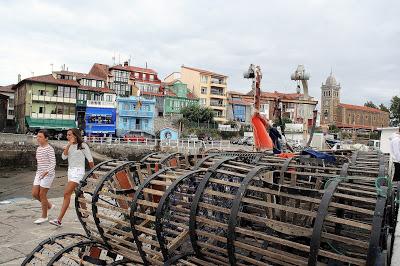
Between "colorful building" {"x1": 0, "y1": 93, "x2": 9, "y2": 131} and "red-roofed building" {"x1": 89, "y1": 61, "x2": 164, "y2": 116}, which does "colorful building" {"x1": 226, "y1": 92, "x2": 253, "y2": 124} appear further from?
"colorful building" {"x1": 0, "y1": 93, "x2": 9, "y2": 131}

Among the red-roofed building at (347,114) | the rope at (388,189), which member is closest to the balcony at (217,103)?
the red-roofed building at (347,114)

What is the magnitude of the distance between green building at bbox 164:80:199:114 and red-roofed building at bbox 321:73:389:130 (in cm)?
4344

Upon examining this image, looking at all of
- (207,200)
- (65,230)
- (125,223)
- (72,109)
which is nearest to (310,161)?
(207,200)

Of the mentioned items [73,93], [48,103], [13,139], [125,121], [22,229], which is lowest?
[22,229]

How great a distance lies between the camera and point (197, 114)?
166 feet

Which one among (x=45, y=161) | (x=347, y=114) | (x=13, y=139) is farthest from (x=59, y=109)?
(x=347, y=114)

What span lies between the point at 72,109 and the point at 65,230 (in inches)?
1614

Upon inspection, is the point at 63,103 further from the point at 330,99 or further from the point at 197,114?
the point at 330,99

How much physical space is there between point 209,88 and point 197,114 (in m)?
8.36

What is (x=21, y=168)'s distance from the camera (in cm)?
3008

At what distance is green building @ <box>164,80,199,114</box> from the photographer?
52.7 metres

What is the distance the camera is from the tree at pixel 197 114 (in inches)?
1993

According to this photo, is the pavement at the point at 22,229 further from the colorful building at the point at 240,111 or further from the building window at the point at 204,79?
the colorful building at the point at 240,111

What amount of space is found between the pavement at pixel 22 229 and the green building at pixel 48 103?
3687 cm
